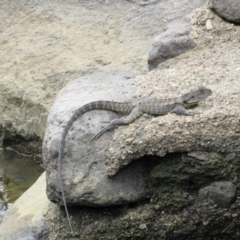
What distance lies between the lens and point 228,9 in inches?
294

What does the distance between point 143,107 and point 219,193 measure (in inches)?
38.7

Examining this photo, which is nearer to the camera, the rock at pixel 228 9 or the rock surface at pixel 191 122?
the rock surface at pixel 191 122

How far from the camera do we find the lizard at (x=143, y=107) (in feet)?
20.1

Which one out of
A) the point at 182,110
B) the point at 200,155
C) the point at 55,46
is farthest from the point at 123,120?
the point at 55,46

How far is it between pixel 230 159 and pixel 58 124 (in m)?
1.49

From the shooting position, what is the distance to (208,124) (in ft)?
19.3

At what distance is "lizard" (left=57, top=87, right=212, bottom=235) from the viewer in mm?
6113

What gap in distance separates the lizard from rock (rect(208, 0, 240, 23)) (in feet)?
5.11

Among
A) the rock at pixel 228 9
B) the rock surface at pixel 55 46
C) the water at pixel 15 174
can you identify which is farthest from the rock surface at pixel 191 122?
the water at pixel 15 174

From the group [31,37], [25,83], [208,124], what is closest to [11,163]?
[25,83]

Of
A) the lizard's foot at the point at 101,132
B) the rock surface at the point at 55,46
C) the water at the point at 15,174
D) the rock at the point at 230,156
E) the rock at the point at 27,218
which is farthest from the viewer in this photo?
the rock surface at the point at 55,46

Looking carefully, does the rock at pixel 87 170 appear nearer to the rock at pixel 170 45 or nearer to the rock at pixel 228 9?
the rock at pixel 170 45

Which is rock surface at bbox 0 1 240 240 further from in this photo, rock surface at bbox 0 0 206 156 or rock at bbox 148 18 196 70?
rock surface at bbox 0 0 206 156

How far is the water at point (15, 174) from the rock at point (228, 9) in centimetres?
270
